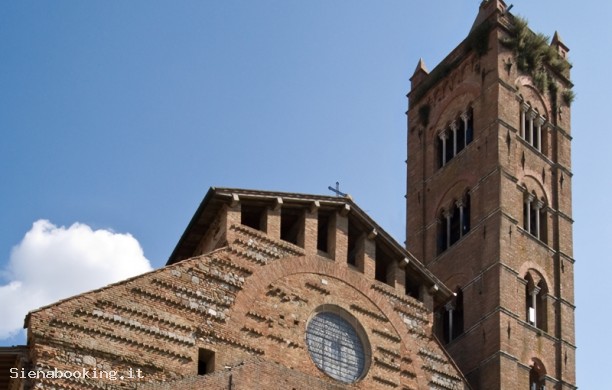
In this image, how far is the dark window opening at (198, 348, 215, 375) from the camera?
28.2 meters

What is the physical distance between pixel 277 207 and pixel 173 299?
173 inches

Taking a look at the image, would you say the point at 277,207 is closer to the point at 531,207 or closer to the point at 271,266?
the point at 271,266

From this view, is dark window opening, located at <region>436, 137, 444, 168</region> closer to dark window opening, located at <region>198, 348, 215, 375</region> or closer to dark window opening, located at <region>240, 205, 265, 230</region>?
dark window opening, located at <region>240, 205, 265, 230</region>

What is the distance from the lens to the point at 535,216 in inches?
1575

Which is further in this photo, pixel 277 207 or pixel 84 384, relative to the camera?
pixel 277 207

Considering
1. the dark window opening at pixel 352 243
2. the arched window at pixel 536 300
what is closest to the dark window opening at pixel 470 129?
the arched window at pixel 536 300

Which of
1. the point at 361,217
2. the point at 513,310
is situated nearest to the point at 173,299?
the point at 361,217

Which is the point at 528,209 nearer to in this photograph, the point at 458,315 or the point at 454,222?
the point at 454,222

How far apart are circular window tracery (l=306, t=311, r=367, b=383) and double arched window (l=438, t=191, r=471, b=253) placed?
9.37 meters

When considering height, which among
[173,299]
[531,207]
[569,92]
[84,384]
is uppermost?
[569,92]

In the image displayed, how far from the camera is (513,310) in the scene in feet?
120

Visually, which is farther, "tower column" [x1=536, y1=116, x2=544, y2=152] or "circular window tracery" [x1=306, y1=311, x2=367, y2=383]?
"tower column" [x1=536, y1=116, x2=544, y2=152]

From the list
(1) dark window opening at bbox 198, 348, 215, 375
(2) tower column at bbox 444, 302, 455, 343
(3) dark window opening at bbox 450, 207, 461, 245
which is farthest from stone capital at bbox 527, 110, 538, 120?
(1) dark window opening at bbox 198, 348, 215, 375

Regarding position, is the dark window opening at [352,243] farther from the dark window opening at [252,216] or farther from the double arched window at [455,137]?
the double arched window at [455,137]
